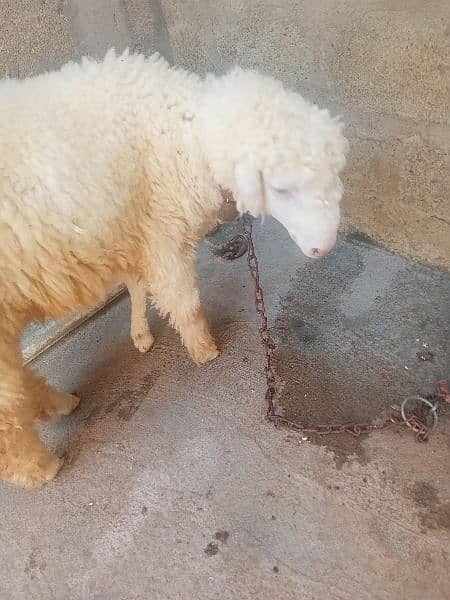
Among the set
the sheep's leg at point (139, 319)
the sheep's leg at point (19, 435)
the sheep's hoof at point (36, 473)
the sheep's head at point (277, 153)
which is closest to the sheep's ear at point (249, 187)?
the sheep's head at point (277, 153)

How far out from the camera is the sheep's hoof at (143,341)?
2.56 metres

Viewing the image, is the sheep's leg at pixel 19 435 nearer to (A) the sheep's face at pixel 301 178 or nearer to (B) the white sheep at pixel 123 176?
(B) the white sheep at pixel 123 176

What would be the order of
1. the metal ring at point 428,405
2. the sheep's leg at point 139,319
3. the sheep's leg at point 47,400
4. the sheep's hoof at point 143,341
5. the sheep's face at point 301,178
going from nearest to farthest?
the sheep's face at point 301,178, the metal ring at point 428,405, the sheep's leg at point 47,400, the sheep's leg at point 139,319, the sheep's hoof at point 143,341

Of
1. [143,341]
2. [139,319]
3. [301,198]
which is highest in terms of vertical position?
[301,198]

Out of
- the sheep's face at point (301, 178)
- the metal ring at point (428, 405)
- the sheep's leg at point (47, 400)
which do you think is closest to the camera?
the sheep's face at point (301, 178)

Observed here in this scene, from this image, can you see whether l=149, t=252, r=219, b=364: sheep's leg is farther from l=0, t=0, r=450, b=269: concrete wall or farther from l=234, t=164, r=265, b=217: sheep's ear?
l=0, t=0, r=450, b=269: concrete wall

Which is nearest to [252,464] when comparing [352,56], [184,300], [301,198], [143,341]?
[184,300]

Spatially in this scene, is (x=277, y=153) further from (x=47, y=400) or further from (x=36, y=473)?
(x=36, y=473)

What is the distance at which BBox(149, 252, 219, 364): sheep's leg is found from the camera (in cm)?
209

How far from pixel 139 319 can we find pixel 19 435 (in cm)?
81

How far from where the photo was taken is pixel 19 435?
1.92 meters

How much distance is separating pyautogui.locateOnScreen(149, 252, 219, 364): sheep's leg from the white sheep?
0.02 meters

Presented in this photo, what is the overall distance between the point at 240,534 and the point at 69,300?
107 centimetres

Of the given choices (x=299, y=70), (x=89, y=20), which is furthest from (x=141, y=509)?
(x=89, y=20)
